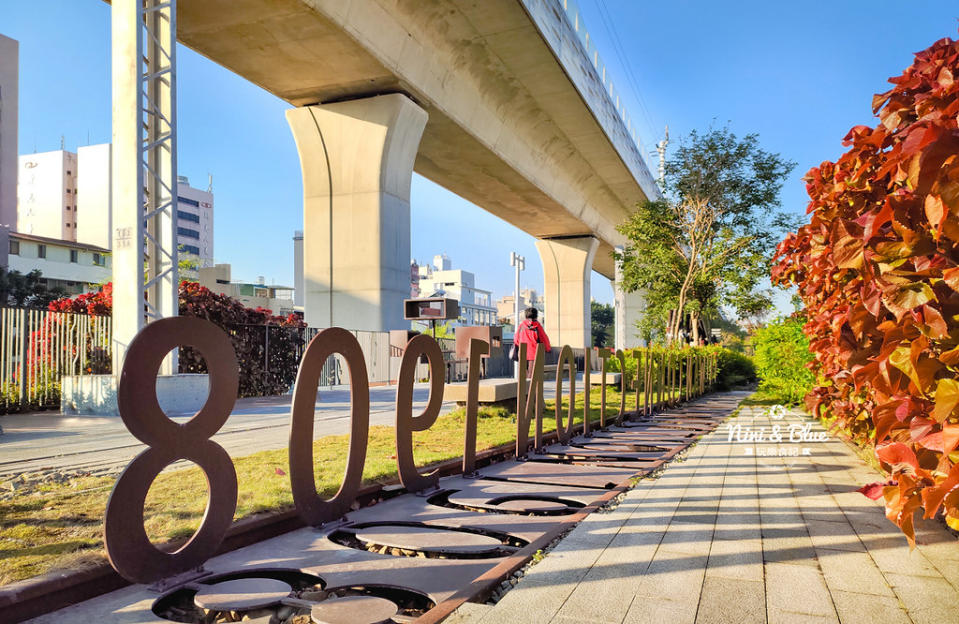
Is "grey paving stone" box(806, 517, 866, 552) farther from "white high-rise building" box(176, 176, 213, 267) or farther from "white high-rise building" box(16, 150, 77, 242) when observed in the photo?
"white high-rise building" box(176, 176, 213, 267)

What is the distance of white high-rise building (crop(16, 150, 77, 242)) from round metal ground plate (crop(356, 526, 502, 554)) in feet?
332

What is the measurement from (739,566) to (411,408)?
2598 mm

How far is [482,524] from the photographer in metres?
4.20

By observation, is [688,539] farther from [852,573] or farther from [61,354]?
[61,354]

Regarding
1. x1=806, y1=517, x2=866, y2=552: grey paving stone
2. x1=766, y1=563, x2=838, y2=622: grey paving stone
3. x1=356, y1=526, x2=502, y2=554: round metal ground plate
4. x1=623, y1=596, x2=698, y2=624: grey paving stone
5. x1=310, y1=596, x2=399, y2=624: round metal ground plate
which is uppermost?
x1=623, y1=596, x2=698, y2=624: grey paving stone

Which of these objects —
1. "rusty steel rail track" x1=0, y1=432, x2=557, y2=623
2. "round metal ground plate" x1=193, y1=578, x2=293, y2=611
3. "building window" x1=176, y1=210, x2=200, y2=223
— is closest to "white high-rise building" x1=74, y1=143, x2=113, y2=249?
"building window" x1=176, y1=210, x2=200, y2=223

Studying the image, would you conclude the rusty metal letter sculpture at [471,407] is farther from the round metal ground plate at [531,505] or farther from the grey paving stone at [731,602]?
the grey paving stone at [731,602]

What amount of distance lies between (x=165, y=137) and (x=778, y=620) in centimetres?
1118

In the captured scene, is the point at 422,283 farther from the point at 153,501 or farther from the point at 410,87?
the point at 153,501

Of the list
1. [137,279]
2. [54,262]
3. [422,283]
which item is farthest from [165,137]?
[422,283]

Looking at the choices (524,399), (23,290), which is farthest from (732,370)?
(23,290)

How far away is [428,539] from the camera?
3826mm

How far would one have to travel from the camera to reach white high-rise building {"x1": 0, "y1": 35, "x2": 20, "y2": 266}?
58.4 m

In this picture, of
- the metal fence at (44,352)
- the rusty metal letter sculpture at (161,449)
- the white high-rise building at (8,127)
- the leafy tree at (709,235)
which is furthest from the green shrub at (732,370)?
the white high-rise building at (8,127)
